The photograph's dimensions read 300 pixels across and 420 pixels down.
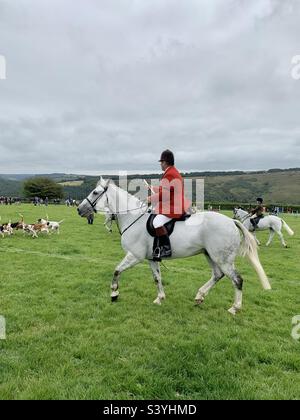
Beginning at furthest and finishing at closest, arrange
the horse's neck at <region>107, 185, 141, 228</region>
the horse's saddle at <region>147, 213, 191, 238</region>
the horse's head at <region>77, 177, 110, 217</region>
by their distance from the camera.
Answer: the horse's head at <region>77, 177, 110, 217</region>
the horse's neck at <region>107, 185, 141, 228</region>
the horse's saddle at <region>147, 213, 191, 238</region>

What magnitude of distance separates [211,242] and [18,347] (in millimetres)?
4527

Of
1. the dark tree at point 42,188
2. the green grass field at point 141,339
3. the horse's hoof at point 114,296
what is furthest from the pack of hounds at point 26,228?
the dark tree at point 42,188

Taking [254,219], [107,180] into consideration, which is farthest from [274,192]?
[107,180]

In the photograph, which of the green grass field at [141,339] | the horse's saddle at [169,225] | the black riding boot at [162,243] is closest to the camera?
the green grass field at [141,339]

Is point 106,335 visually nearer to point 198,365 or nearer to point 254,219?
point 198,365

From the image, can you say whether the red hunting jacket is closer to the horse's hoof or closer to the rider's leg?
the rider's leg

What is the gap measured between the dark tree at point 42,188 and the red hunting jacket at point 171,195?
359ft

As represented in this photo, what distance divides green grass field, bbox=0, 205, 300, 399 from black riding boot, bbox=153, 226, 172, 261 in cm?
131

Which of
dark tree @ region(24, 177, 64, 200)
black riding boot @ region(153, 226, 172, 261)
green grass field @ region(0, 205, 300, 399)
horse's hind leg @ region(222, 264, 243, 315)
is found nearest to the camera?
green grass field @ region(0, 205, 300, 399)

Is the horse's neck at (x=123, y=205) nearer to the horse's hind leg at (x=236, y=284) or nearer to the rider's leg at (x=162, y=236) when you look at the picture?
the rider's leg at (x=162, y=236)

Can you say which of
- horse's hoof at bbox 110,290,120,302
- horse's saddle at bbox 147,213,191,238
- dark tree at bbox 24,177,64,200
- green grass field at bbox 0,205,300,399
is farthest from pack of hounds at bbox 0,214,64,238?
dark tree at bbox 24,177,64,200

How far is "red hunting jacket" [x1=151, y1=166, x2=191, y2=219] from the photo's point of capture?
8328mm

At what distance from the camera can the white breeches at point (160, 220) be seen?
27.0ft

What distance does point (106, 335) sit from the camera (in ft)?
21.6
